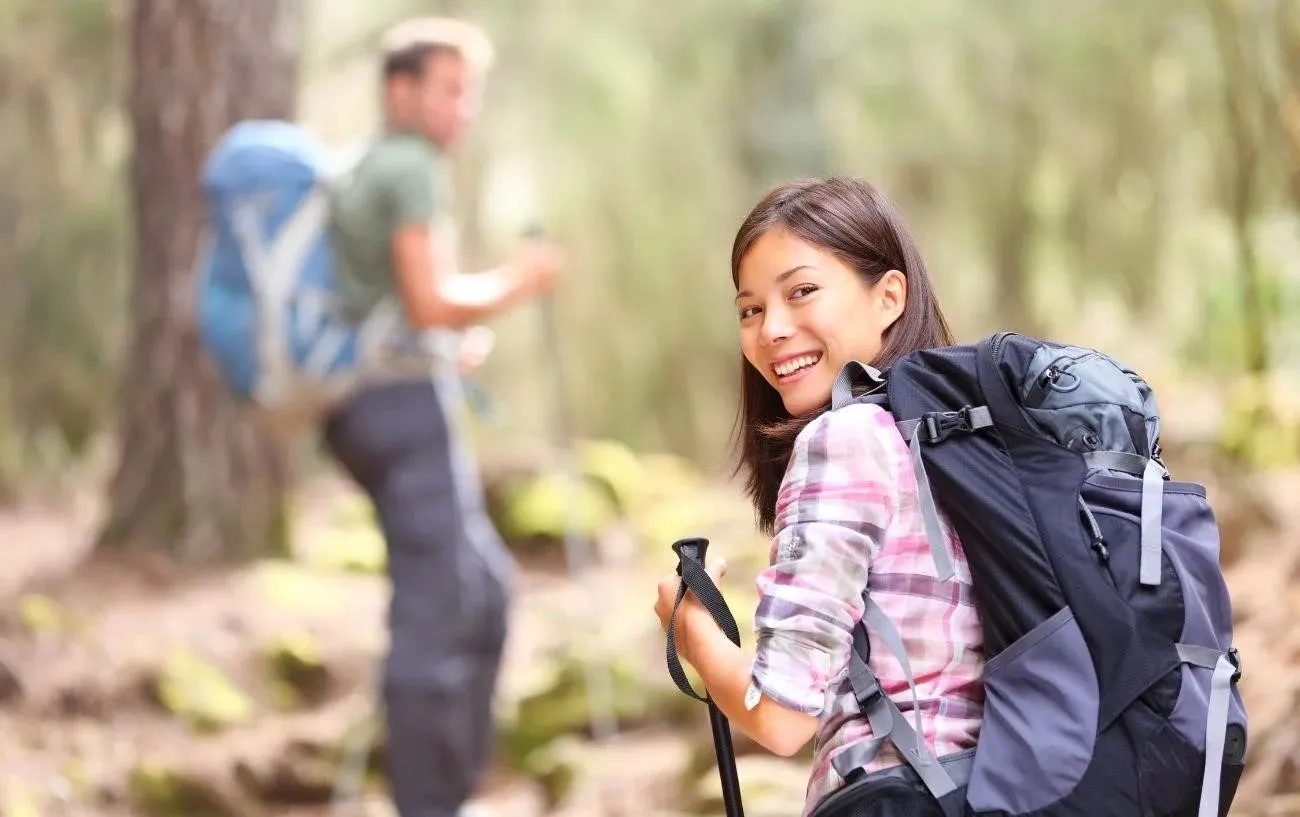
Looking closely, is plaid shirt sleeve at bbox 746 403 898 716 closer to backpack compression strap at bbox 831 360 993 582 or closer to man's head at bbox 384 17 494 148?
backpack compression strap at bbox 831 360 993 582

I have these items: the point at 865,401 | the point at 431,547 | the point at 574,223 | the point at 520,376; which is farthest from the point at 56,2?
the point at 865,401

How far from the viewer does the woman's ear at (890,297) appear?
1.95 m

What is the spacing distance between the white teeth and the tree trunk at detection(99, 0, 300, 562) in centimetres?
616

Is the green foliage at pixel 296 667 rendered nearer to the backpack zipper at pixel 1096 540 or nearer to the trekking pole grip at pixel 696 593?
the trekking pole grip at pixel 696 593

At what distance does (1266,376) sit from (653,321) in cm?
512

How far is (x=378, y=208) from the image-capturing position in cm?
434

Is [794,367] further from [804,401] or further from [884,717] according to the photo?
[884,717]

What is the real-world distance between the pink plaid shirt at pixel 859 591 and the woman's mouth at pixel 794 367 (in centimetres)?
18

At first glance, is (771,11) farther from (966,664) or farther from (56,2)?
(966,664)

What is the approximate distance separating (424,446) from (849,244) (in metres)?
2.71

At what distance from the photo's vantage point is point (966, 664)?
175cm

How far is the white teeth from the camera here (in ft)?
6.37

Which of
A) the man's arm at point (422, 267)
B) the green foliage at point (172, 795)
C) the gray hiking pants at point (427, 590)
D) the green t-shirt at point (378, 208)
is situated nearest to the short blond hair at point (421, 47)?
the green t-shirt at point (378, 208)

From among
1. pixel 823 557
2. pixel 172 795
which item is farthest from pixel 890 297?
pixel 172 795
